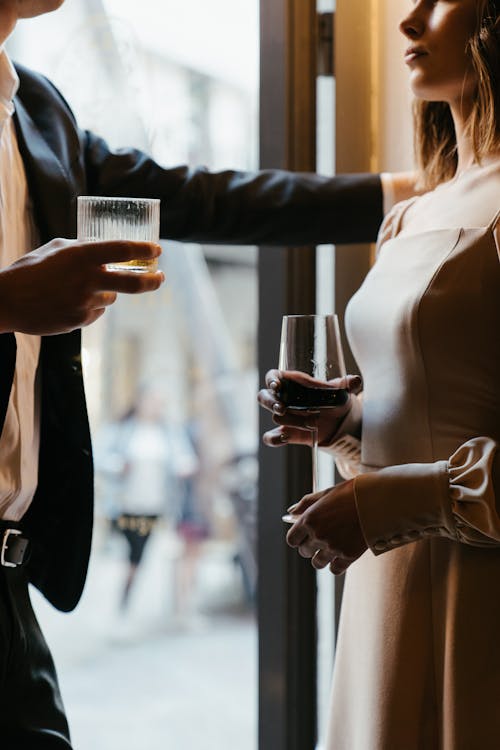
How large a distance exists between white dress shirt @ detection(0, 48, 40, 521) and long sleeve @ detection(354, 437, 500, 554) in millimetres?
546

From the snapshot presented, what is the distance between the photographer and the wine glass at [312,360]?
1301 mm

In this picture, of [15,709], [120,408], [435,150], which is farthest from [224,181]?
[120,408]

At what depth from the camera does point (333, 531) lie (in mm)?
1213

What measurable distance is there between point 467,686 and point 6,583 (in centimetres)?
70

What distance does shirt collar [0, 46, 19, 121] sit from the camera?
1455 millimetres

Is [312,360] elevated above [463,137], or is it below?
below

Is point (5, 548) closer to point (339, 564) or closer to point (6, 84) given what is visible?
point (339, 564)

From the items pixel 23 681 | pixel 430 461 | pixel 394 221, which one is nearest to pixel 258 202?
pixel 394 221

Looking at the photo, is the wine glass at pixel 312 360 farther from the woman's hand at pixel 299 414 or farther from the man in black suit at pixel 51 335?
the man in black suit at pixel 51 335

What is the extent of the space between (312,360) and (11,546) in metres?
0.56

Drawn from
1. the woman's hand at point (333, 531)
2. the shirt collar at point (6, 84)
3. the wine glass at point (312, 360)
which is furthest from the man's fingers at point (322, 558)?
the shirt collar at point (6, 84)

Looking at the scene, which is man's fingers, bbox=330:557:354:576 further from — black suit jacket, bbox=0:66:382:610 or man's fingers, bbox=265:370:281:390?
black suit jacket, bbox=0:66:382:610

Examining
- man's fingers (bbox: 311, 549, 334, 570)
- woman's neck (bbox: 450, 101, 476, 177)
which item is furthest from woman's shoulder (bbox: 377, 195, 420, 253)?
man's fingers (bbox: 311, 549, 334, 570)

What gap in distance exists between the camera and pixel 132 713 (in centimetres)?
430
